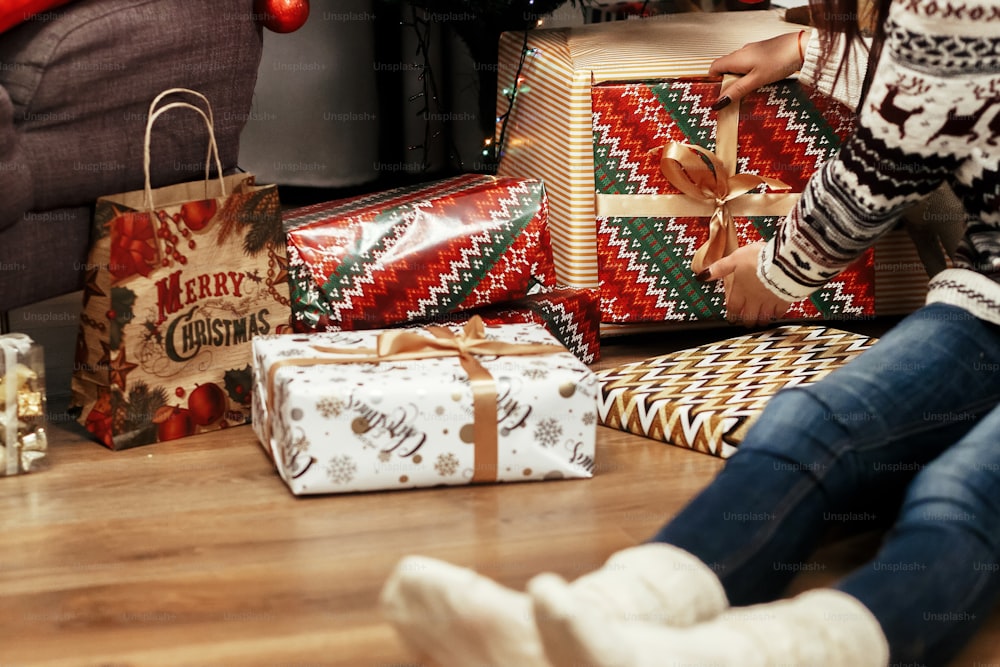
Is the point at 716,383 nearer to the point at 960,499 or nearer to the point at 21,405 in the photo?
the point at 960,499

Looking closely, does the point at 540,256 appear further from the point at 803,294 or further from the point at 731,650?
the point at 731,650

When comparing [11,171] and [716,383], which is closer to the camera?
[11,171]

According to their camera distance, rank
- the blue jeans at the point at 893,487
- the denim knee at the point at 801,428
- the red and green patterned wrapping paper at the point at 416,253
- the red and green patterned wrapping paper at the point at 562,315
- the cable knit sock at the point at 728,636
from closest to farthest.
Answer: the cable knit sock at the point at 728,636 < the blue jeans at the point at 893,487 < the denim knee at the point at 801,428 < the red and green patterned wrapping paper at the point at 416,253 < the red and green patterned wrapping paper at the point at 562,315

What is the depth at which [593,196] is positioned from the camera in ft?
5.11

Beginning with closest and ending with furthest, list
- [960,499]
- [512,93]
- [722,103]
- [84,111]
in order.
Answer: [960,499] < [84,111] < [722,103] < [512,93]

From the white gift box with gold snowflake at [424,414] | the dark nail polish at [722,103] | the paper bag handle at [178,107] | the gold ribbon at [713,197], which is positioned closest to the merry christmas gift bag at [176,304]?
the paper bag handle at [178,107]

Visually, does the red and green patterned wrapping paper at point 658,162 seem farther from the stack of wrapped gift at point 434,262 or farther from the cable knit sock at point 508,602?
the cable knit sock at point 508,602

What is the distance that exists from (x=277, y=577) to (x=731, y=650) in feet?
1.54

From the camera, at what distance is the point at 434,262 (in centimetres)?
141

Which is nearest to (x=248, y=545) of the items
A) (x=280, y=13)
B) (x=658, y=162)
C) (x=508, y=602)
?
(x=508, y=602)

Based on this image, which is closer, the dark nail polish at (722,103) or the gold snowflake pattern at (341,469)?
the gold snowflake pattern at (341,469)

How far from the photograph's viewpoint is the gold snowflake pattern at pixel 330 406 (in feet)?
3.68

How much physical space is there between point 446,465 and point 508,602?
1.73 ft

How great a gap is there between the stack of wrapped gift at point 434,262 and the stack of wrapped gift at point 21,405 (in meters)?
0.31
